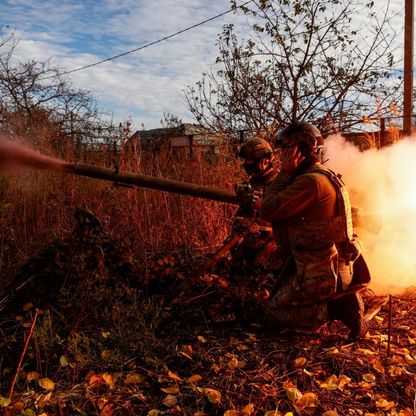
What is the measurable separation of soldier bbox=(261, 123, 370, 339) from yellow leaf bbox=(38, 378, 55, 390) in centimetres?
179

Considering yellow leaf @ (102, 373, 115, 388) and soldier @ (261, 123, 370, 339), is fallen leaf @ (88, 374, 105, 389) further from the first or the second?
soldier @ (261, 123, 370, 339)

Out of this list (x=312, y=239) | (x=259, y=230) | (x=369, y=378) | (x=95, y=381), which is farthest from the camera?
(x=259, y=230)

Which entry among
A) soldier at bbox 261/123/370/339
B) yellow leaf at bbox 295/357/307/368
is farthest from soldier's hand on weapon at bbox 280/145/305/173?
yellow leaf at bbox 295/357/307/368

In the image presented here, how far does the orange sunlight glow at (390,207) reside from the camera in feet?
18.7

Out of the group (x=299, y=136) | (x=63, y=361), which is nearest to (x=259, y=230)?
(x=299, y=136)

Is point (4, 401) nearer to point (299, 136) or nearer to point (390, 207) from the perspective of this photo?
point (299, 136)

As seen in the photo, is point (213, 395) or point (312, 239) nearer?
point (213, 395)

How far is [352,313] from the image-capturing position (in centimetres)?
392

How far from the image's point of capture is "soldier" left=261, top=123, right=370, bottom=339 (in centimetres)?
371

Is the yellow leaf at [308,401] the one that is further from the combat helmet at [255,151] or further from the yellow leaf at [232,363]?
the combat helmet at [255,151]

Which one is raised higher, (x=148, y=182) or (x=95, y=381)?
(x=148, y=182)

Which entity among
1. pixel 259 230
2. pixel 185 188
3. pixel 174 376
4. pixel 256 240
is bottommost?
pixel 174 376

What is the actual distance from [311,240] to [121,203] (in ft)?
14.2

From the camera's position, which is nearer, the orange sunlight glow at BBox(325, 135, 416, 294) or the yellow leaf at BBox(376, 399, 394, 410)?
the yellow leaf at BBox(376, 399, 394, 410)
